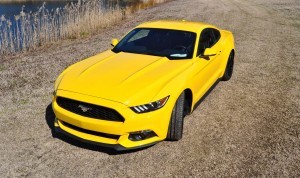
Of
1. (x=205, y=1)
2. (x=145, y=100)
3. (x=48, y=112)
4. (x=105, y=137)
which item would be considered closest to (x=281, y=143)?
(x=145, y=100)

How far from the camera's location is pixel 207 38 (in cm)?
608

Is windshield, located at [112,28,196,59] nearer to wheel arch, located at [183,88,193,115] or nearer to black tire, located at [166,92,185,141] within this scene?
wheel arch, located at [183,88,193,115]

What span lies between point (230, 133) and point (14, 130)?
3512mm

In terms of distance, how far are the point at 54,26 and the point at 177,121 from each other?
30.7ft

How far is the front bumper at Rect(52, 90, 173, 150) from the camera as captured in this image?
4.01m

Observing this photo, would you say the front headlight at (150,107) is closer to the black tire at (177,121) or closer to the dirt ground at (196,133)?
the black tire at (177,121)

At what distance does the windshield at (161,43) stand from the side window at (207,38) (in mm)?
192

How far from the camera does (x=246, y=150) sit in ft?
15.2

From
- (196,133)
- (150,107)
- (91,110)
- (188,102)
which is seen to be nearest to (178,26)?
(188,102)

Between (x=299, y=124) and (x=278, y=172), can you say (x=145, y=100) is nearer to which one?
(x=278, y=172)

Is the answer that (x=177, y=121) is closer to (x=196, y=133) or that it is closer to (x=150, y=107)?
(x=150, y=107)

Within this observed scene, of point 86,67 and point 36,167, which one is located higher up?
point 86,67

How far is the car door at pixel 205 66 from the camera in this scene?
5270mm

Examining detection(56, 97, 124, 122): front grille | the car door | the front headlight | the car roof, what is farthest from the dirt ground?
the car roof
